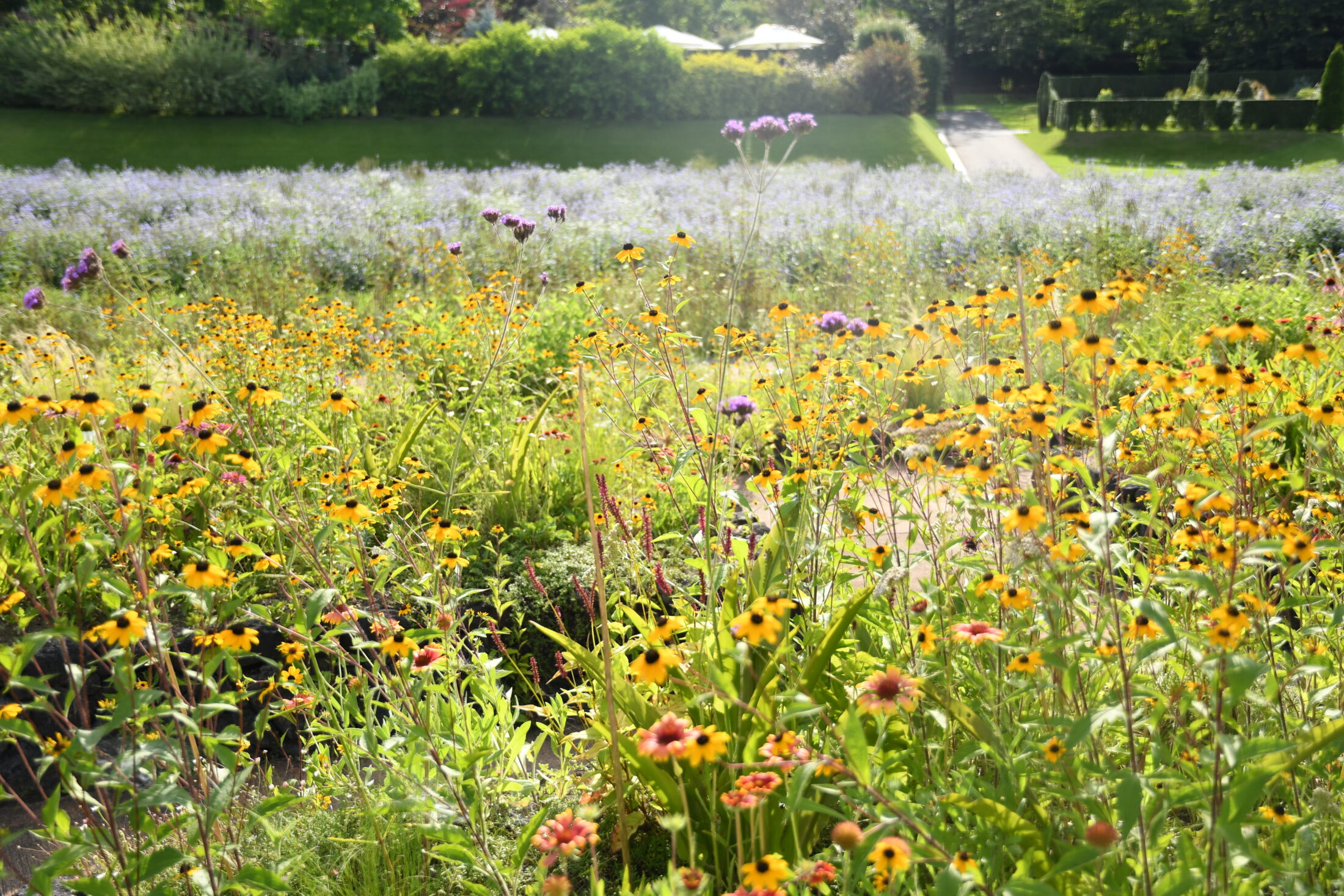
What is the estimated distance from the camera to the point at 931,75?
84.4ft

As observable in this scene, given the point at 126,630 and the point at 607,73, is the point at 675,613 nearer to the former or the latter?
the point at 126,630

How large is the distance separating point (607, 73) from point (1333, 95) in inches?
631

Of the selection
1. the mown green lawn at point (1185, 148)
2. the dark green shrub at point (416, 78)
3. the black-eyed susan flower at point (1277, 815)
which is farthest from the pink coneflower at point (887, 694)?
the dark green shrub at point (416, 78)

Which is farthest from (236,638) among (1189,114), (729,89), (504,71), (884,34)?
(884,34)

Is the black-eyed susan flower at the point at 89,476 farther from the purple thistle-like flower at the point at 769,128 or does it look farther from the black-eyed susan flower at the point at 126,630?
the purple thistle-like flower at the point at 769,128

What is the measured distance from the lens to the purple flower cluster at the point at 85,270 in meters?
2.39

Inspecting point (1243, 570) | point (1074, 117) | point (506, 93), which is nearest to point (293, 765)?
Result: point (1243, 570)

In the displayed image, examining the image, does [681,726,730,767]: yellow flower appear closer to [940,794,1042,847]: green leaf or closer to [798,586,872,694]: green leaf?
[940,794,1042,847]: green leaf

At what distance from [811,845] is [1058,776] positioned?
0.53 meters

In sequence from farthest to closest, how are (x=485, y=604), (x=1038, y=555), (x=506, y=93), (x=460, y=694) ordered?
(x=506, y=93)
(x=485, y=604)
(x=460, y=694)
(x=1038, y=555)

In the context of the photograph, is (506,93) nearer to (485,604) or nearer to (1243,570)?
(485,604)

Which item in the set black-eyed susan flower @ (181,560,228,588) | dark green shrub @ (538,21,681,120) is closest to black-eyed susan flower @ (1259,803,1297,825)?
black-eyed susan flower @ (181,560,228,588)

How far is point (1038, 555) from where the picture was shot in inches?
51.7

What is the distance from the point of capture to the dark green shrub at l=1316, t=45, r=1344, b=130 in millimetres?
18797
